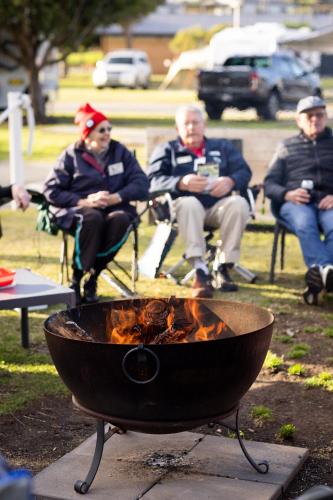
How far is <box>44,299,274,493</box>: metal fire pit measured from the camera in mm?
3457

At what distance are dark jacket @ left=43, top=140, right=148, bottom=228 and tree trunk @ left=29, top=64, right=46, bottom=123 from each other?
18326mm

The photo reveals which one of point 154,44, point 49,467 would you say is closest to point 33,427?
point 49,467

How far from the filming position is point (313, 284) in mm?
6902

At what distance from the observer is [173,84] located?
4988 cm

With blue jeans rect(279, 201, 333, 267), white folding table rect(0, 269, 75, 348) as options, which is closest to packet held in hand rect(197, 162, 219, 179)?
blue jeans rect(279, 201, 333, 267)

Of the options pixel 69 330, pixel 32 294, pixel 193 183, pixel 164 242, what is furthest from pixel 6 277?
pixel 193 183

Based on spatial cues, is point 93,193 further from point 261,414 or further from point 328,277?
point 261,414

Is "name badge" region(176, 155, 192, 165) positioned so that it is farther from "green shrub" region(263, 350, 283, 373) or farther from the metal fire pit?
the metal fire pit

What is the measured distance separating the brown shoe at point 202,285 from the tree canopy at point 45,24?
17.2 m

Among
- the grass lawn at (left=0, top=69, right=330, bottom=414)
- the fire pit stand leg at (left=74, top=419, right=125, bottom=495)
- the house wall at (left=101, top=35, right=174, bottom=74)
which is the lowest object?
the grass lawn at (left=0, top=69, right=330, bottom=414)

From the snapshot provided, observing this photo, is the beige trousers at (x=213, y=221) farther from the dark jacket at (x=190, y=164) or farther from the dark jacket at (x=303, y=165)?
the dark jacket at (x=303, y=165)

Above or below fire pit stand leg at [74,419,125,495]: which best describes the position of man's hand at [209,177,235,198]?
above

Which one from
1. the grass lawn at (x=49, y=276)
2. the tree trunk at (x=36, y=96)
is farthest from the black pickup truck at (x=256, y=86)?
the grass lawn at (x=49, y=276)

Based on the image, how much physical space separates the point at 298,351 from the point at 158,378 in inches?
102
